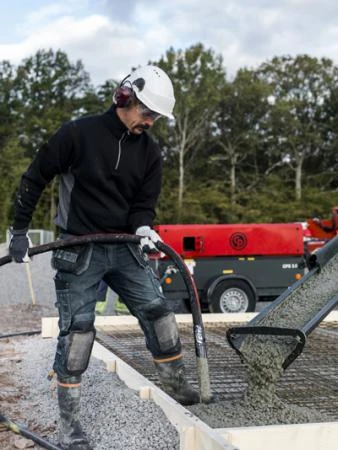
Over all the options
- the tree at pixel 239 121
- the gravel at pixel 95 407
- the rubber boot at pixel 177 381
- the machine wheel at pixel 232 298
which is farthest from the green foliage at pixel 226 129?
the rubber boot at pixel 177 381

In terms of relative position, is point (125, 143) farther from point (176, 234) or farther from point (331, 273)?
point (176, 234)

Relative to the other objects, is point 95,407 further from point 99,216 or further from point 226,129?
point 226,129

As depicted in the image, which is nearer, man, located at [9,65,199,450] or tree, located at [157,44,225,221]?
man, located at [9,65,199,450]

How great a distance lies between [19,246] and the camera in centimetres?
302

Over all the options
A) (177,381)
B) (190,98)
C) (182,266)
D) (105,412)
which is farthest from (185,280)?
(190,98)

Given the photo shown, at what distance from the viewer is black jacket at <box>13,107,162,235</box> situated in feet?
9.70

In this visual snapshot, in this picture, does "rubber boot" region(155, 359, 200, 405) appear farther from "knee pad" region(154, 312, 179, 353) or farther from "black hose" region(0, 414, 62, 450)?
"black hose" region(0, 414, 62, 450)

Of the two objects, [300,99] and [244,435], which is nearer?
[244,435]

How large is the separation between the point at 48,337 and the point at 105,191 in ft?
9.69

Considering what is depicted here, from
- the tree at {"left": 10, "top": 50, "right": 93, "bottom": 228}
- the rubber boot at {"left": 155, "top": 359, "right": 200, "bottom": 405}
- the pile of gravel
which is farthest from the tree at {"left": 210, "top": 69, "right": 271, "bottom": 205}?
the rubber boot at {"left": 155, "top": 359, "right": 200, "bottom": 405}

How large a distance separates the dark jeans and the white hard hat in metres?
0.71

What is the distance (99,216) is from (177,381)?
0.97 m

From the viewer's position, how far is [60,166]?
9.71 ft

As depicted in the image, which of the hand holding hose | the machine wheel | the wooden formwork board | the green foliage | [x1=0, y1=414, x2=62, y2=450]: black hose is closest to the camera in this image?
the wooden formwork board
